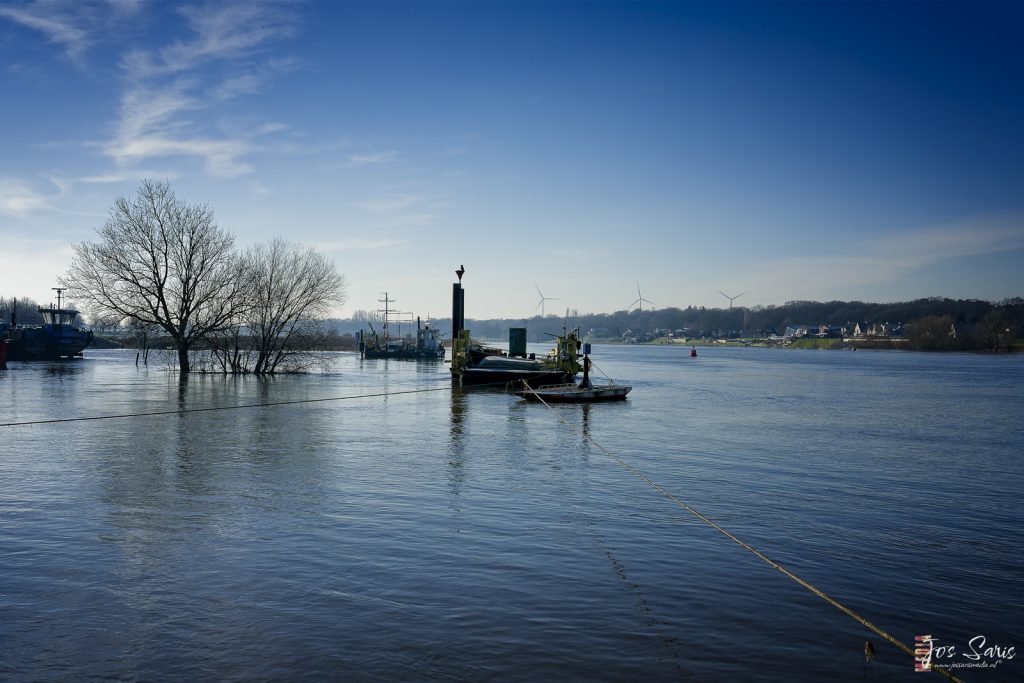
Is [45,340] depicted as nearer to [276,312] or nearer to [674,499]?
[276,312]

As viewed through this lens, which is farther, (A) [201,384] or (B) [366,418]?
(A) [201,384]

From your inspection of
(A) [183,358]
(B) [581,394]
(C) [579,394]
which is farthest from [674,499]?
(A) [183,358]

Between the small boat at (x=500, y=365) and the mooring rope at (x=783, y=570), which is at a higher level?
the small boat at (x=500, y=365)

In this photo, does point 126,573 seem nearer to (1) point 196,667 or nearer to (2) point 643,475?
(1) point 196,667

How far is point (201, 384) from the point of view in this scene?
48.2 metres

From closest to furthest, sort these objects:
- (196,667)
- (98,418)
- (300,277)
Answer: (196,667) → (98,418) → (300,277)

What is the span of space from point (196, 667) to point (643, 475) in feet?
41.3

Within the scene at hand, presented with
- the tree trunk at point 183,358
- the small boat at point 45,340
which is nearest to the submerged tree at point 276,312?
the tree trunk at point 183,358

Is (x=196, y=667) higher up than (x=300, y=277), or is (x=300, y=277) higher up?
(x=300, y=277)

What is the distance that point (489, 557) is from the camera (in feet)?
34.4

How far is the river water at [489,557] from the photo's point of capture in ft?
23.7

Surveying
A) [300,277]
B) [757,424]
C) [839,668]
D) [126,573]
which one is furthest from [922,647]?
[300,277]

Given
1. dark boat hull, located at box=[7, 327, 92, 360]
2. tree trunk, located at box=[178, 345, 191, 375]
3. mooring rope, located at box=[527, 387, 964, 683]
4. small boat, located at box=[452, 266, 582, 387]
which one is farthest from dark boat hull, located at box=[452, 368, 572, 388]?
dark boat hull, located at box=[7, 327, 92, 360]
